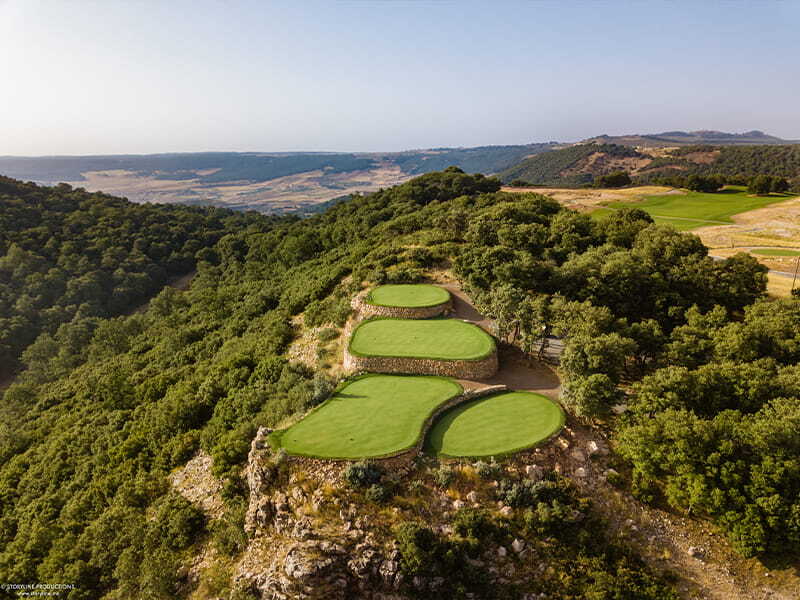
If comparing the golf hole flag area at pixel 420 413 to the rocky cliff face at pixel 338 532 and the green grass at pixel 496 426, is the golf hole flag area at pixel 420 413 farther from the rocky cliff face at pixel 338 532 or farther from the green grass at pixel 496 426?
the rocky cliff face at pixel 338 532

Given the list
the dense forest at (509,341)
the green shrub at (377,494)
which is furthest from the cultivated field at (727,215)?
the green shrub at (377,494)

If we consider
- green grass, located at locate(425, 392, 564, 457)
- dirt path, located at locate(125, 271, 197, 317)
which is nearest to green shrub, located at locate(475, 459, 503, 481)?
green grass, located at locate(425, 392, 564, 457)

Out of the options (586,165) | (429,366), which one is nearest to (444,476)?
(429,366)

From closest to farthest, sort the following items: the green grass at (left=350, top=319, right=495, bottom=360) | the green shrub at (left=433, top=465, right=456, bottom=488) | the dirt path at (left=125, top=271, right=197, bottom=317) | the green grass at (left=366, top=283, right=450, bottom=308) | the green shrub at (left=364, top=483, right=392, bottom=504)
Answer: the green shrub at (left=364, top=483, right=392, bottom=504), the green shrub at (left=433, top=465, right=456, bottom=488), the green grass at (left=350, top=319, right=495, bottom=360), the green grass at (left=366, top=283, right=450, bottom=308), the dirt path at (left=125, top=271, right=197, bottom=317)

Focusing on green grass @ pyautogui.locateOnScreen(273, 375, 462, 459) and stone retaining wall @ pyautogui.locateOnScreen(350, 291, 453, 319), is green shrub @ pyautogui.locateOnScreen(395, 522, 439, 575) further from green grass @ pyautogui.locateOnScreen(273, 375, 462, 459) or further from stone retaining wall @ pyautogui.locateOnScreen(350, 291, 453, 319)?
stone retaining wall @ pyautogui.locateOnScreen(350, 291, 453, 319)

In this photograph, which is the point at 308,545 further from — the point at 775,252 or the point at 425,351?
the point at 775,252

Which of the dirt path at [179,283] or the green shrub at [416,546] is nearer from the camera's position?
the green shrub at [416,546]
